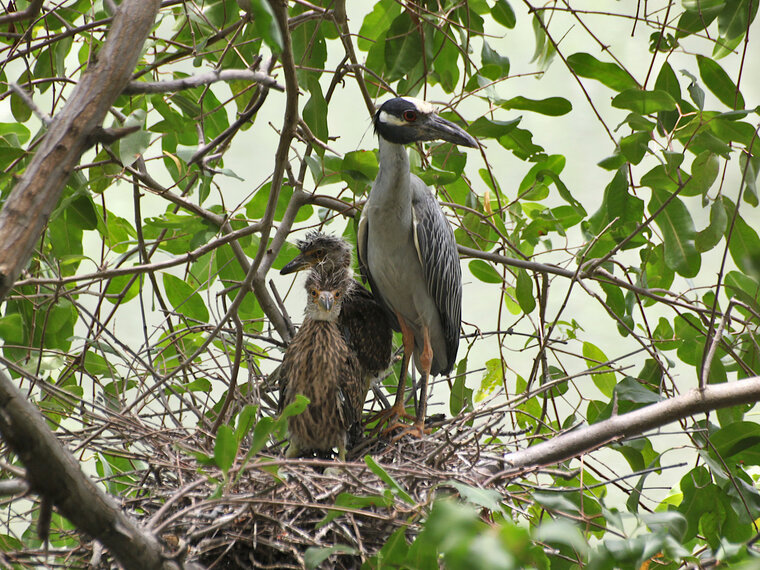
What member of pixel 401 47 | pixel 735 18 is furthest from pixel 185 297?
pixel 735 18

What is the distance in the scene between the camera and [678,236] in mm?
1680

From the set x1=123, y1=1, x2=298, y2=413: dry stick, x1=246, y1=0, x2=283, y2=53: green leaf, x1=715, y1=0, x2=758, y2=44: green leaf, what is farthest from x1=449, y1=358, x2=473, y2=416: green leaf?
x1=246, y1=0, x2=283, y2=53: green leaf

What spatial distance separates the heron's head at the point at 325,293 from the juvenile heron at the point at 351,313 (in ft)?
0.14

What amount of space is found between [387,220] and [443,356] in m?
0.54

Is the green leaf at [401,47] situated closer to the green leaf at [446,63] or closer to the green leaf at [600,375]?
the green leaf at [446,63]

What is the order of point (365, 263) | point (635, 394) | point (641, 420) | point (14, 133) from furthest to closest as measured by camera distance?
1. point (365, 263)
2. point (14, 133)
3. point (635, 394)
4. point (641, 420)

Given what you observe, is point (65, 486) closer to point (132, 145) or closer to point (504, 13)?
point (132, 145)

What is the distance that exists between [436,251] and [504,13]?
0.63 m

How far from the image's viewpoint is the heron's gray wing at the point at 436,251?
2.04 meters

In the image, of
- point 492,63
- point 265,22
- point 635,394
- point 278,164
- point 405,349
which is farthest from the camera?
point 405,349

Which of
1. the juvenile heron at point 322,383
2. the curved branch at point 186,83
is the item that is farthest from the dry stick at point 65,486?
the juvenile heron at point 322,383

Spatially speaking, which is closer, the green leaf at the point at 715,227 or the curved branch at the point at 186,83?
the curved branch at the point at 186,83

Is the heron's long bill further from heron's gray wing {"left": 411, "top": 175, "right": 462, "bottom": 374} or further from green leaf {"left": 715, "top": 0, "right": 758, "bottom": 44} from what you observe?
green leaf {"left": 715, "top": 0, "right": 758, "bottom": 44}

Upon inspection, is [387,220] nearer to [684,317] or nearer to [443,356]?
[443,356]
